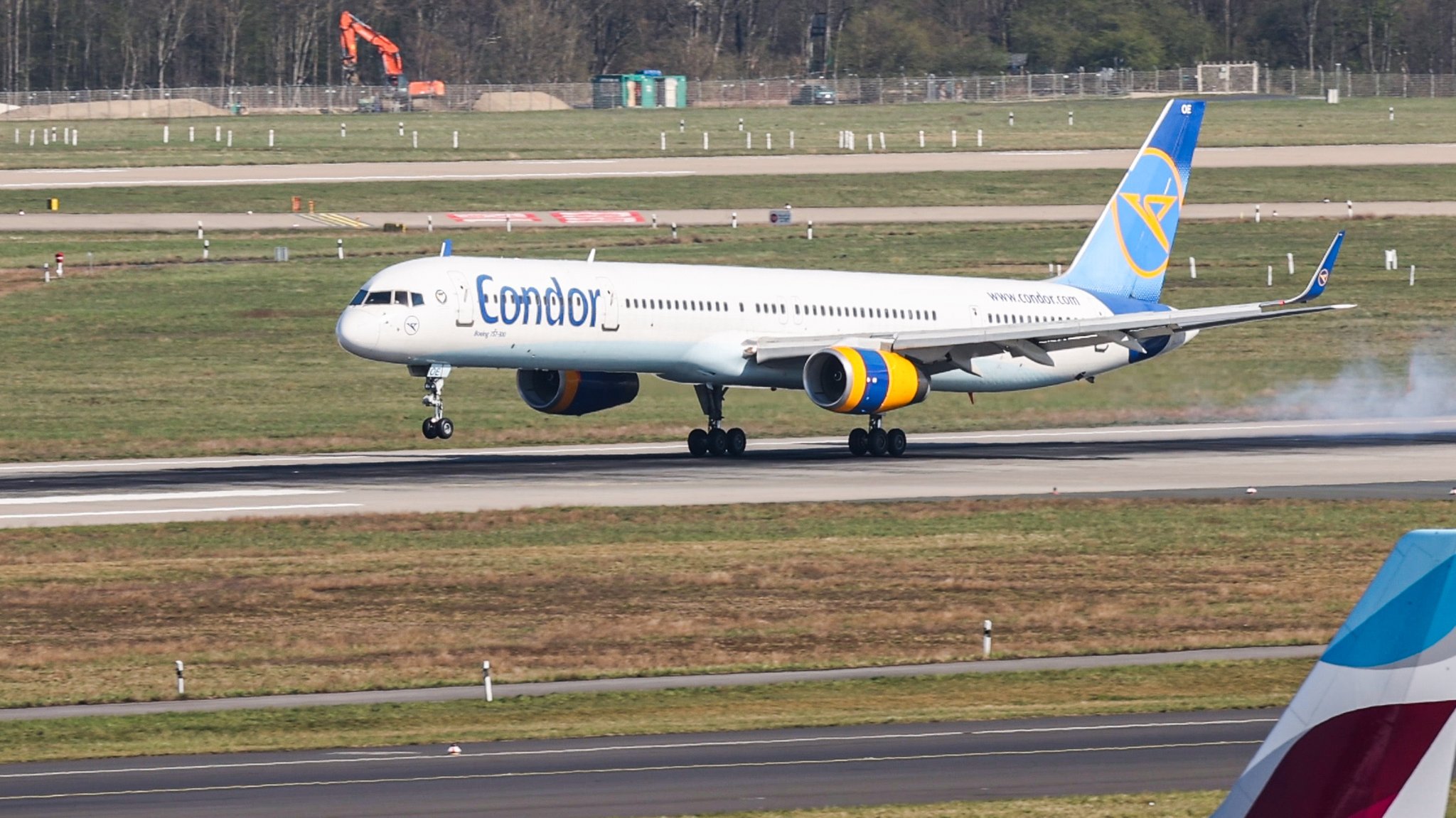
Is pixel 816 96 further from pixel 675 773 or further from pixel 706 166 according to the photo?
pixel 675 773

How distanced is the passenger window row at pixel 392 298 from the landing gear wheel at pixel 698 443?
9.44m

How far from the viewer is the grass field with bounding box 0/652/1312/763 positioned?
2417 centimetres

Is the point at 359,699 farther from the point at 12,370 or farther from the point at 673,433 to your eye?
the point at 12,370

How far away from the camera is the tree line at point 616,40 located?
16825cm

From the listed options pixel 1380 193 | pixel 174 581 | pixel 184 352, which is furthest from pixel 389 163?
pixel 174 581

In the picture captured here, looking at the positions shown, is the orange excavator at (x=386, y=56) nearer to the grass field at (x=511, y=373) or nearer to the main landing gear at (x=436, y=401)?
the grass field at (x=511, y=373)

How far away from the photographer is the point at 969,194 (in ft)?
349

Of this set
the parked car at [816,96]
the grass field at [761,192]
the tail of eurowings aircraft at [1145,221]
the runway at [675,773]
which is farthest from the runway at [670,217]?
the runway at [675,773]

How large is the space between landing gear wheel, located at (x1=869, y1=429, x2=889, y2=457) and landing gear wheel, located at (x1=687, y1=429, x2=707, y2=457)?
426cm

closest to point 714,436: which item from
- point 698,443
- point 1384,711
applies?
point 698,443

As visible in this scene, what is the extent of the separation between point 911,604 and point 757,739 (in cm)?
1025

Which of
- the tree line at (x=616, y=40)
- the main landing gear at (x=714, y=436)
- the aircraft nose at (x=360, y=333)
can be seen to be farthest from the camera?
the tree line at (x=616, y=40)

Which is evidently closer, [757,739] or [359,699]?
[757,739]

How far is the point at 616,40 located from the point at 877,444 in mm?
131965
